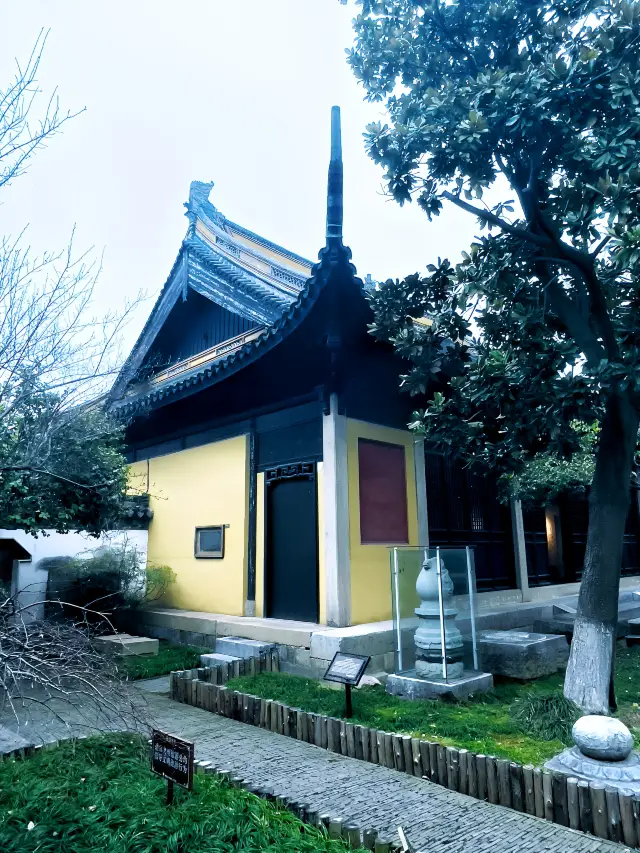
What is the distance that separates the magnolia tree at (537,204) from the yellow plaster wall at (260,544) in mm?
2972

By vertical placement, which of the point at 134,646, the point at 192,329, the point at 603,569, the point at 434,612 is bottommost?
the point at 134,646

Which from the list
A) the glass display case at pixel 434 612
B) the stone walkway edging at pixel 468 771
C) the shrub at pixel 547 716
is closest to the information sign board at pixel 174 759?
the stone walkway edging at pixel 468 771

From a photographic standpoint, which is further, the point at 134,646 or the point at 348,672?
the point at 134,646

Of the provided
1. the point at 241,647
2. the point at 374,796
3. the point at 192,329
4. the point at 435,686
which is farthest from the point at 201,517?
the point at 374,796

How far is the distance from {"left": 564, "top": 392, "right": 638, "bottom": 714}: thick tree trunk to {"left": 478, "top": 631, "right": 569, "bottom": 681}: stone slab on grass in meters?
1.37

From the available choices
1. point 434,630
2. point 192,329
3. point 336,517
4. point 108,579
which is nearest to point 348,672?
point 434,630

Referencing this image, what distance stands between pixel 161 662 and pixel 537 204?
712 centimetres

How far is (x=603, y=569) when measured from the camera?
5.94 metres

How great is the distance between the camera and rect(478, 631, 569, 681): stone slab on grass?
7250mm

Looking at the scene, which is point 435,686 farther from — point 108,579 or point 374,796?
point 108,579

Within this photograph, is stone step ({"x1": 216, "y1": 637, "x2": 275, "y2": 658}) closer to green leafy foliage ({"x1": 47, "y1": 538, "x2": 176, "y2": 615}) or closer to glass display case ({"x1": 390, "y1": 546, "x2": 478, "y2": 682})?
glass display case ({"x1": 390, "y1": 546, "x2": 478, "y2": 682})

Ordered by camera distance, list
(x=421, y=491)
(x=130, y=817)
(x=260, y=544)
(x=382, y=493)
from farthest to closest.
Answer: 1. (x=421, y=491)
2. (x=260, y=544)
3. (x=382, y=493)
4. (x=130, y=817)

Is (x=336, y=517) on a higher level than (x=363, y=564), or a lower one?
higher

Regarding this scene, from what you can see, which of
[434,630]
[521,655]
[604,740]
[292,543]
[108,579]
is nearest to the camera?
[604,740]
